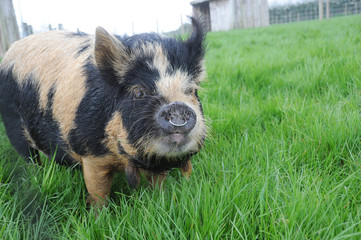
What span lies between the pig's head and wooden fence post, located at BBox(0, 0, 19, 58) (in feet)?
15.6

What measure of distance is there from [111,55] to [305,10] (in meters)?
29.2

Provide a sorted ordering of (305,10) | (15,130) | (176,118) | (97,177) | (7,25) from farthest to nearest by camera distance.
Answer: (305,10) < (7,25) < (15,130) < (97,177) < (176,118)

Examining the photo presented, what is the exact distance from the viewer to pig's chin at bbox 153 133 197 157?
1.77m

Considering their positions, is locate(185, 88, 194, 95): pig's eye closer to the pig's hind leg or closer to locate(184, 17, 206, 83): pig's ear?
locate(184, 17, 206, 83): pig's ear

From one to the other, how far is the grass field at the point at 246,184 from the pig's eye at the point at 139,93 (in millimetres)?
604

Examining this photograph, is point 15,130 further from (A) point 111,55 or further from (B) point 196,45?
(B) point 196,45

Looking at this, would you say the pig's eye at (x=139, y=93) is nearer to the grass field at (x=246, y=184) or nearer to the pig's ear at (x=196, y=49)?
the pig's ear at (x=196, y=49)

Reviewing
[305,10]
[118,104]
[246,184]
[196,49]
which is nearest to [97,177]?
[118,104]

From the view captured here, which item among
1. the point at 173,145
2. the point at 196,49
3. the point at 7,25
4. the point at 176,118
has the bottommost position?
the point at 173,145

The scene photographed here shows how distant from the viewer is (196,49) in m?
2.25

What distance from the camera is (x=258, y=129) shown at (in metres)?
2.93

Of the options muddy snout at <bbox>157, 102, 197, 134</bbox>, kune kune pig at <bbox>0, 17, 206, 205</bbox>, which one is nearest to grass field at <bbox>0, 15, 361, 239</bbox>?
kune kune pig at <bbox>0, 17, 206, 205</bbox>

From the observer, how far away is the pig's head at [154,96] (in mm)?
1768

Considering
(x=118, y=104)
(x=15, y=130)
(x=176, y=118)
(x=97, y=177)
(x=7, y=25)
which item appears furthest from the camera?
A: (x=7, y=25)
